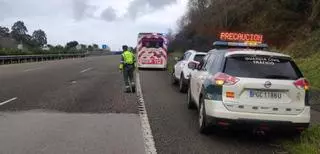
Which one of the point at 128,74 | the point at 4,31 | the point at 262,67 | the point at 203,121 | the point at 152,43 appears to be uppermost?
the point at 4,31

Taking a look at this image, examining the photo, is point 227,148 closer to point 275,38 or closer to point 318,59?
point 318,59

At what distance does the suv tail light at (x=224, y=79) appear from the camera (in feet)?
29.2

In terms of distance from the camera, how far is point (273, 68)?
9.09m

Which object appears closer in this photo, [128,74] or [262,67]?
[262,67]

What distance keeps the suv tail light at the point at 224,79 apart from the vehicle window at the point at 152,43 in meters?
26.2

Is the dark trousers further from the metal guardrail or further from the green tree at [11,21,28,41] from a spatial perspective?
the green tree at [11,21,28,41]

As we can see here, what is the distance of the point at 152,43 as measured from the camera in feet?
116

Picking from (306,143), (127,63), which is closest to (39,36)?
(127,63)

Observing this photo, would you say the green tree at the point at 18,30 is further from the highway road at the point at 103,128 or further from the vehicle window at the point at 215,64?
the vehicle window at the point at 215,64

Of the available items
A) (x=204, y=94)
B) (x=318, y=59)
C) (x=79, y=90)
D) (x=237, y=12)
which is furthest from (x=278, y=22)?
(x=204, y=94)

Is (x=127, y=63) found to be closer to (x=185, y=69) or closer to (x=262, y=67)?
(x=185, y=69)

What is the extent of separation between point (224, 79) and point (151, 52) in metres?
26.1

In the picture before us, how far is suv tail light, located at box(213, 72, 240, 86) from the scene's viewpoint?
8.91 m

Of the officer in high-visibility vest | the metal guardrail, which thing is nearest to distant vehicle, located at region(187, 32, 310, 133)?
the officer in high-visibility vest
